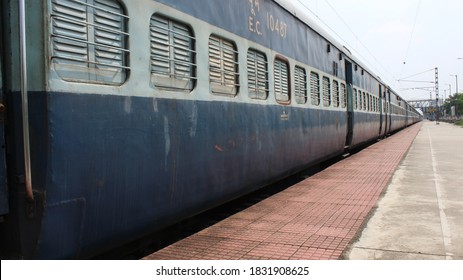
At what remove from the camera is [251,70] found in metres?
5.89

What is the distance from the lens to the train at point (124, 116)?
277cm

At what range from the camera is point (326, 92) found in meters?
10.0

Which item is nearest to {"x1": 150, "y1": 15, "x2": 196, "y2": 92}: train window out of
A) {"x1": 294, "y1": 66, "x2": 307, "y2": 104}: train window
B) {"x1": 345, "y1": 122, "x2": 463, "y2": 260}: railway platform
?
{"x1": 345, "y1": 122, "x2": 463, "y2": 260}: railway platform

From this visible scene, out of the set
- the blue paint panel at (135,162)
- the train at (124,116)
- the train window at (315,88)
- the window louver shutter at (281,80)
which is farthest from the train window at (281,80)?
A: the train window at (315,88)

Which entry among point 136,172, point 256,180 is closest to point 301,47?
point 256,180

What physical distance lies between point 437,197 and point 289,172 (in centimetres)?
246

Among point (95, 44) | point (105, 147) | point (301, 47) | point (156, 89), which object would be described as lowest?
point (105, 147)

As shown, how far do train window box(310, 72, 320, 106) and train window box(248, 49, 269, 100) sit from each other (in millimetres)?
2566

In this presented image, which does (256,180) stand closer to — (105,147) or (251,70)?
(251,70)

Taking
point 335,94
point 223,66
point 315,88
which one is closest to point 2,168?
point 223,66

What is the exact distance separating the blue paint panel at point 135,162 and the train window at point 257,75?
10.5 inches

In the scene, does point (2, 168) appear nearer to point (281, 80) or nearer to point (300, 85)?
point (281, 80)

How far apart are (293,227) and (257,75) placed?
6.65 ft

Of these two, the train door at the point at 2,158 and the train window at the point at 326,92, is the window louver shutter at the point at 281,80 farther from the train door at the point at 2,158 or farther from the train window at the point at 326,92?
the train door at the point at 2,158
